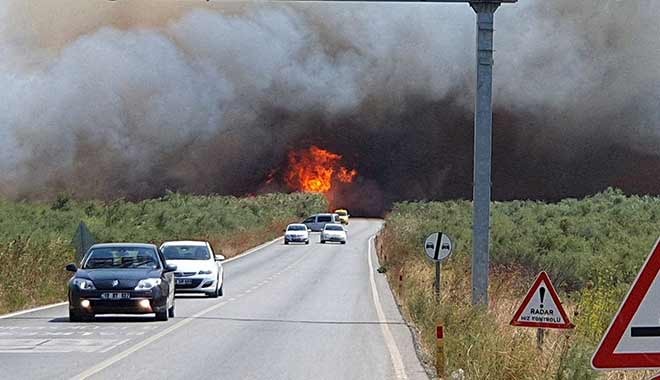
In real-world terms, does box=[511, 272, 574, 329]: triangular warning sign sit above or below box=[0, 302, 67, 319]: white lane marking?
above

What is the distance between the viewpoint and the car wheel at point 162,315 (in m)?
20.9

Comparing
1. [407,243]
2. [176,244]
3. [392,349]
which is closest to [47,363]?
[392,349]

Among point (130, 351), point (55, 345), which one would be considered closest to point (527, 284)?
point (130, 351)

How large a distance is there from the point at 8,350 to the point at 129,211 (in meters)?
39.8

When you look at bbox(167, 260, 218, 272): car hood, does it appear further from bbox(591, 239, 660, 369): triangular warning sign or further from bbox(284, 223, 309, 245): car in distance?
bbox(284, 223, 309, 245): car in distance

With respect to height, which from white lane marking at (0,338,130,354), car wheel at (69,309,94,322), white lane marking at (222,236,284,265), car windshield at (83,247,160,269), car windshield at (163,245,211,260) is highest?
car windshield at (83,247,160,269)

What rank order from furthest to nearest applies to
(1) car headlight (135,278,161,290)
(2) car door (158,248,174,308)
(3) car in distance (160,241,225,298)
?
(3) car in distance (160,241,225,298)
(2) car door (158,248,174,308)
(1) car headlight (135,278,161,290)

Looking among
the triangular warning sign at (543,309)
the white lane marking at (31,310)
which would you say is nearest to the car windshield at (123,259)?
the white lane marking at (31,310)

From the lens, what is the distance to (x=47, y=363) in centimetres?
1423

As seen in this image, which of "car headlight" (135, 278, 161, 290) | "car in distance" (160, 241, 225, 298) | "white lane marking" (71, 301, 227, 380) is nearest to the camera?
"white lane marking" (71, 301, 227, 380)

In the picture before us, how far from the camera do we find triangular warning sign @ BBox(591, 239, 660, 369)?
19.8 feet

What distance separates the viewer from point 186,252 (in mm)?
30438

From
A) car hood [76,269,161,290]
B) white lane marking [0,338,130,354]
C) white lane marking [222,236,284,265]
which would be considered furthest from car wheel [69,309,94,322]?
white lane marking [222,236,284,265]

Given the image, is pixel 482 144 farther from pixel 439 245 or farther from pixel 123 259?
pixel 123 259
